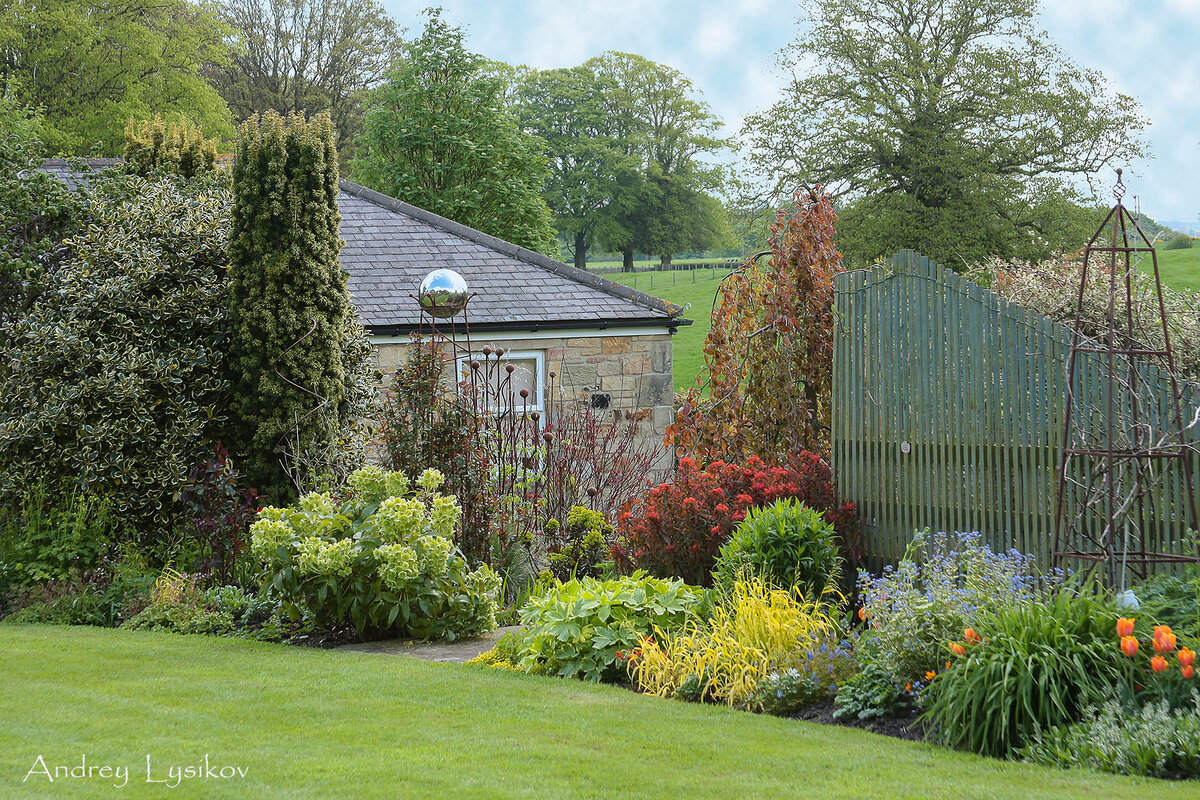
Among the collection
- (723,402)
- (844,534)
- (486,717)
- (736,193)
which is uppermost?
(736,193)

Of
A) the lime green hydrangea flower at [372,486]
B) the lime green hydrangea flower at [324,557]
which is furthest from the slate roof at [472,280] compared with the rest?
the lime green hydrangea flower at [324,557]

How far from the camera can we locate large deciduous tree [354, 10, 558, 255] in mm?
24406

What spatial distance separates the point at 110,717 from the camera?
15.9ft

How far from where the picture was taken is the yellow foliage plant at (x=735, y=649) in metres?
5.37

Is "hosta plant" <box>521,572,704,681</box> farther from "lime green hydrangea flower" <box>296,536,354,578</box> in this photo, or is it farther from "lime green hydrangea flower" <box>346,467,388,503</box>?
"lime green hydrangea flower" <box>346,467,388,503</box>

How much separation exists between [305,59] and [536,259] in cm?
2264

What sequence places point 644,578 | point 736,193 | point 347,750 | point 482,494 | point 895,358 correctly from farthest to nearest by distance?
point 736,193 → point 482,494 → point 895,358 → point 644,578 → point 347,750

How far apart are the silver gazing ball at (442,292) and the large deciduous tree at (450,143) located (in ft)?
50.4

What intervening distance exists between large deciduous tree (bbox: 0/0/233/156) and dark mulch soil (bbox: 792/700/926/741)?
81.9 ft

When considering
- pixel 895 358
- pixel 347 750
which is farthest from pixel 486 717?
pixel 895 358

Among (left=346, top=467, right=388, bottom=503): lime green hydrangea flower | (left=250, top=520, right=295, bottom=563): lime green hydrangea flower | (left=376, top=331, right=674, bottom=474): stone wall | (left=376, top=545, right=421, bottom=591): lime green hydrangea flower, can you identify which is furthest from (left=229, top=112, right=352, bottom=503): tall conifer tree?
(left=376, top=331, right=674, bottom=474): stone wall

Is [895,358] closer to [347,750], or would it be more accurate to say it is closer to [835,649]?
[835,649]

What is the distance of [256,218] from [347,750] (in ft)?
18.8

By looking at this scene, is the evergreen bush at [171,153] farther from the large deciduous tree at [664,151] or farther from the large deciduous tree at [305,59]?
the large deciduous tree at [664,151]
